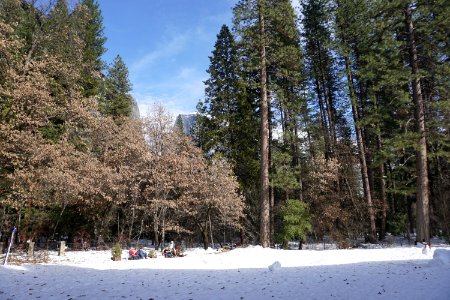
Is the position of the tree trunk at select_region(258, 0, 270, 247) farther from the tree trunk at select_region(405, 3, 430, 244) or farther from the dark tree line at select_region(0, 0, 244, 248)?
the tree trunk at select_region(405, 3, 430, 244)

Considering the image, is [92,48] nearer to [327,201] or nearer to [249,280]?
[327,201]

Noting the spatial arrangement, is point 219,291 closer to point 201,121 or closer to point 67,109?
point 67,109

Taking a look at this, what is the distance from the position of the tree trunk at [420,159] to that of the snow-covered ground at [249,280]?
291 cm

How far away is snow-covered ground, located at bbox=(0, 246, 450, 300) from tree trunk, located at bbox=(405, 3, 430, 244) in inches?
115

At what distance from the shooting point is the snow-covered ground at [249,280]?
283 inches

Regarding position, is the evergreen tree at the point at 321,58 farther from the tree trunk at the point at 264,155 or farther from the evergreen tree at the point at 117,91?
the evergreen tree at the point at 117,91

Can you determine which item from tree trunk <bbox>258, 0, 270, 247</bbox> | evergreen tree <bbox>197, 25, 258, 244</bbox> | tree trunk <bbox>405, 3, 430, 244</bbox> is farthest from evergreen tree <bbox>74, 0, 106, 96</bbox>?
tree trunk <bbox>405, 3, 430, 244</bbox>


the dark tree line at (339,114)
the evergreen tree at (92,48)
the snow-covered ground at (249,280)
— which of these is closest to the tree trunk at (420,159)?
the dark tree line at (339,114)

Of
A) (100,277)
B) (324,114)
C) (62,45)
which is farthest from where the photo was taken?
(324,114)

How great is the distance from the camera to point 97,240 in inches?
907

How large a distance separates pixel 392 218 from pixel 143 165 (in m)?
18.9

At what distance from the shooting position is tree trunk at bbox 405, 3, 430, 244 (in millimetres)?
15602

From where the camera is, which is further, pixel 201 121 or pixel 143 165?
pixel 201 121

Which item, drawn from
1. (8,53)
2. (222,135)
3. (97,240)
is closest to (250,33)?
(222,135)
